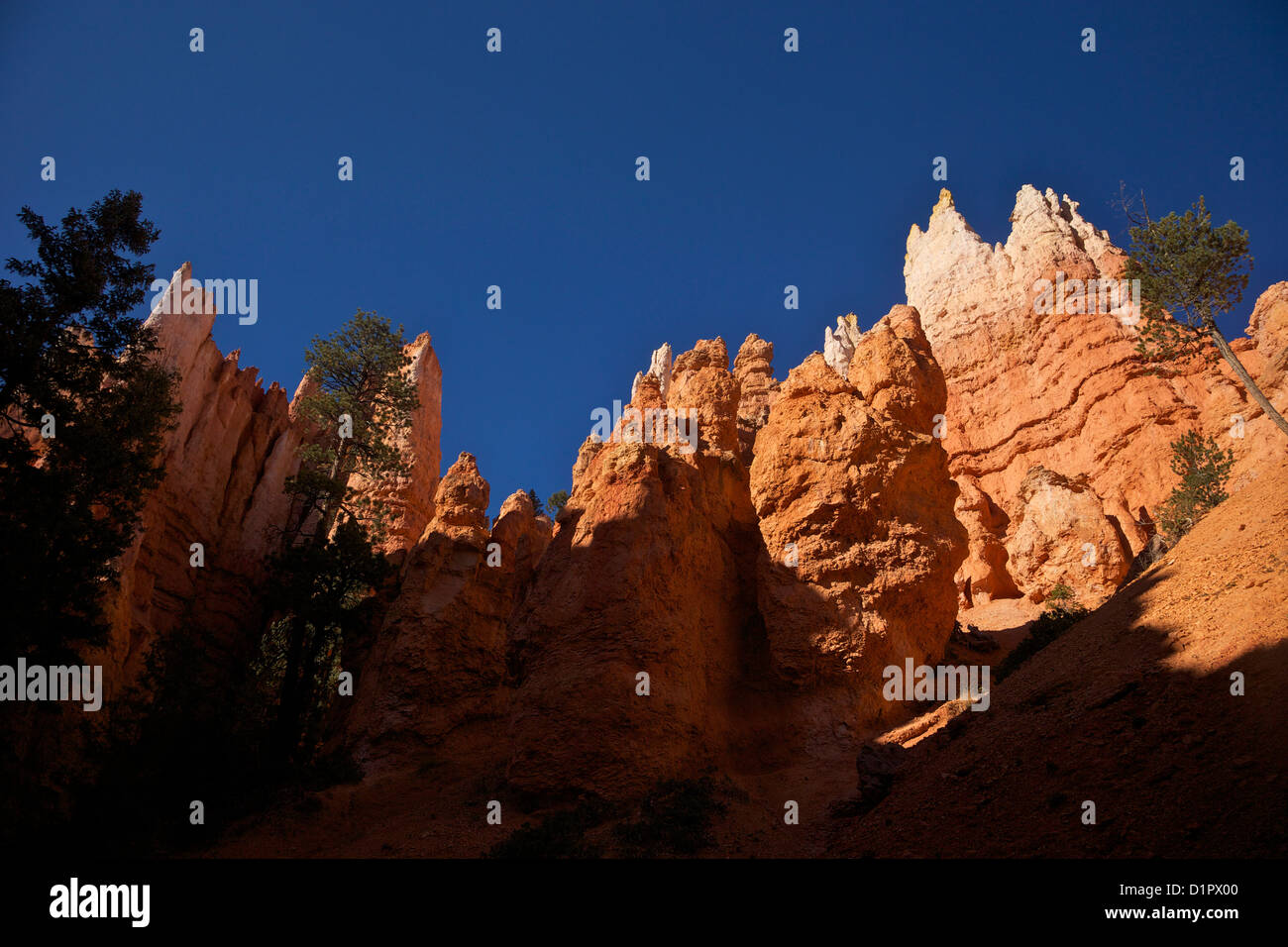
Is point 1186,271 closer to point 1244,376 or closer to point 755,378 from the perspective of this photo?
point 1244,376

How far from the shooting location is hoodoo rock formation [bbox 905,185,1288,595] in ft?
131

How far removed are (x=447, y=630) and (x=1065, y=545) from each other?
97.4 feet

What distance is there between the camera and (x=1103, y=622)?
1330cm

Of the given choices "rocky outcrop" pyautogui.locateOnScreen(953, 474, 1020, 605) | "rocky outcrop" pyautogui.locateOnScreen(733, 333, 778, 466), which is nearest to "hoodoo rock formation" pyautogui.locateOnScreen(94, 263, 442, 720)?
"rocky outcrop" pyautogui.locateOnScreen(733, 333, 778, 466)

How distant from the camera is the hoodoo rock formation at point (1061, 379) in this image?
40062 mm

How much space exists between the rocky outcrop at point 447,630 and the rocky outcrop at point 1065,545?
2552 cm

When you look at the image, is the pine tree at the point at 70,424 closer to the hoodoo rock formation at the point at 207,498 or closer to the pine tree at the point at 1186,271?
the hoodoo rock formation at the point at 207,498

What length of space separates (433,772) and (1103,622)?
56.8ft

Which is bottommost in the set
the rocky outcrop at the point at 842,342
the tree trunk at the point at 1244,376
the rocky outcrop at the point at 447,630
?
the rocky outcrop at the point at 447,630

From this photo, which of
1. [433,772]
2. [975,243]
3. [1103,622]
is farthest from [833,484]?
[975,243]

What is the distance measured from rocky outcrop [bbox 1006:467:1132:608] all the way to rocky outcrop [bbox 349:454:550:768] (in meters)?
25.5

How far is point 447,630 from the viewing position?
72.8ft

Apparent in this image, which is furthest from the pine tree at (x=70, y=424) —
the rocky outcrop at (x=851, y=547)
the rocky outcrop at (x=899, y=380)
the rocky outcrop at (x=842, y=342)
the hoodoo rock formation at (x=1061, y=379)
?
the rocky outcrop at (x=842, y=342)
